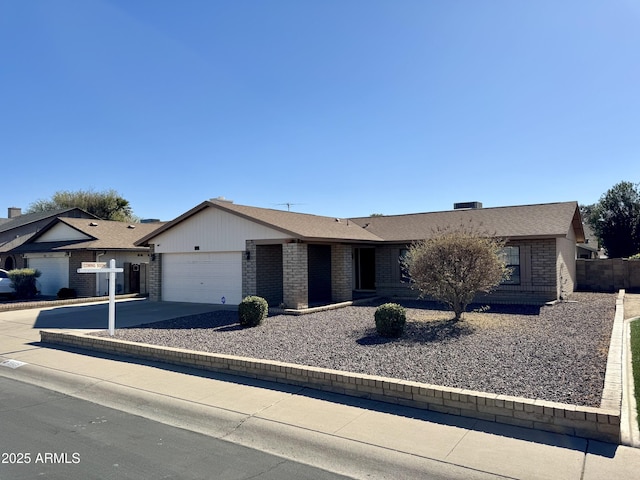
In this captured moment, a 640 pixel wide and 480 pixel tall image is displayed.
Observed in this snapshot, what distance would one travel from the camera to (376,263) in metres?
20.6

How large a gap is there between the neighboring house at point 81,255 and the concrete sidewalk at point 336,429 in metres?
14.7

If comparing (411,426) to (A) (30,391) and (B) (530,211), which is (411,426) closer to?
(A) (30,391)

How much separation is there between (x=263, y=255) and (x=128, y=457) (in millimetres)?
12419

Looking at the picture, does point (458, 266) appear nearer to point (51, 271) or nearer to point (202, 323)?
point (202, 323)

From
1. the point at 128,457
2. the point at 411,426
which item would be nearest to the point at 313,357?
the point at 411,426

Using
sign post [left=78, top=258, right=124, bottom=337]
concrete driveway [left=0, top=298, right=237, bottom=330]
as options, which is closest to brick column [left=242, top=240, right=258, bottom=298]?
concrete driveway [left=0, top=298, right=237, bottom=330]

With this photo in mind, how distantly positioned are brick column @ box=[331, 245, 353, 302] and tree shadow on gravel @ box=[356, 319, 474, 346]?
549 cm

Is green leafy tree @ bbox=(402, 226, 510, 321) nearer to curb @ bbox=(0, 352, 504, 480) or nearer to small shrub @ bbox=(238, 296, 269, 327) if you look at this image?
small shrub @ bbox=(238, 296, 269, 327)

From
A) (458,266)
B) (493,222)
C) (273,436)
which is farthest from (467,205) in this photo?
(273,436)

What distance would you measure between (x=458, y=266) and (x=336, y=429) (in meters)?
7.37

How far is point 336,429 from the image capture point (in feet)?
18.5

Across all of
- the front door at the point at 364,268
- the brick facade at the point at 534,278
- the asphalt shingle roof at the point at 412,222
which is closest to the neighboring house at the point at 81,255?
the asphalt shingle roof at the point at 412,222

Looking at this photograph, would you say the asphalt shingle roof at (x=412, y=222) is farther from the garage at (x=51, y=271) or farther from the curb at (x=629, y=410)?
the curb at (x=629, y=410)

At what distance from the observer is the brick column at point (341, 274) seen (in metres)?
17.7
